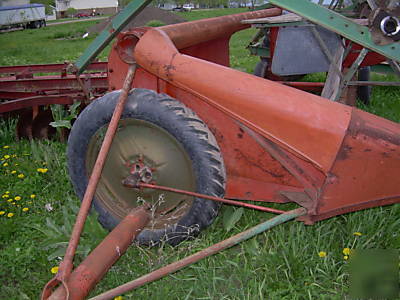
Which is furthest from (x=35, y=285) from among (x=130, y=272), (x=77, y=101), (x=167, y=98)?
(x=77, y=101)

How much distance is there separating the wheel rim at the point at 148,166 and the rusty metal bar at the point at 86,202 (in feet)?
0.54

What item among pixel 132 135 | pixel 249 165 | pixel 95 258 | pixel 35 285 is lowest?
pixel 35 285

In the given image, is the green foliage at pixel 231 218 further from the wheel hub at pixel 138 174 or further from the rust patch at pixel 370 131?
the rust patch at pixel 370 131

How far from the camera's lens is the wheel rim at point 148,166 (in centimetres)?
212

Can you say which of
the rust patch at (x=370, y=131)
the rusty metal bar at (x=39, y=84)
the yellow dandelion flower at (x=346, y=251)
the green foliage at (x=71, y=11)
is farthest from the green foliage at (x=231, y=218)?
the green foliage at (x=71, y=11)

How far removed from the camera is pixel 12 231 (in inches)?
99.3

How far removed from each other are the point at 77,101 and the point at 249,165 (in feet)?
6.62

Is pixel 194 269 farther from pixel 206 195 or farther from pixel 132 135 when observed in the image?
pixel 132 135

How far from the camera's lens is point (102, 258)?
5.51 feet

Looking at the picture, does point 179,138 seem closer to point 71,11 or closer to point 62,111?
point 62,111

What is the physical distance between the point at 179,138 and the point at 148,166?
294 millimetres

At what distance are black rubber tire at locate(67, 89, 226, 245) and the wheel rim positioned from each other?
0.15 feet

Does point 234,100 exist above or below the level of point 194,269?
above

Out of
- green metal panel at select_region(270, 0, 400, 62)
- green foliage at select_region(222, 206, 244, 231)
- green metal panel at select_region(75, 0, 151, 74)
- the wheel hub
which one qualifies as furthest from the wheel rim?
green metal panel at select_region(270, 0, 400, 62)
